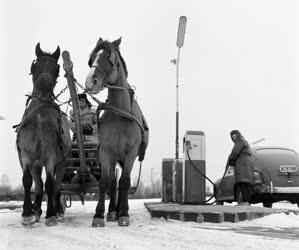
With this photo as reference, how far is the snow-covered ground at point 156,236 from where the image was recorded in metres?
5.65

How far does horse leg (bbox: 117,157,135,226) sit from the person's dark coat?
4.57 metres

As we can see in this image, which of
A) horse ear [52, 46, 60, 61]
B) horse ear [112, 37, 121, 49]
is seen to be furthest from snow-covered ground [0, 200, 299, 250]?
horse ear [112, 37, 121, 49]

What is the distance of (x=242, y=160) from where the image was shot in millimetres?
12648

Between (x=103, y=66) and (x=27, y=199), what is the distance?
2.30m

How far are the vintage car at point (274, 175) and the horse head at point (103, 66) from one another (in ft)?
19.4

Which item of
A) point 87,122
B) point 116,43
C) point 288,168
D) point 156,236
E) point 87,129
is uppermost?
point 116,43

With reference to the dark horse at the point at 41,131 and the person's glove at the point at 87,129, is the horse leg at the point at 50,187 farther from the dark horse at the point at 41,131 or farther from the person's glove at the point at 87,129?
the person's glove at the point at 87,129

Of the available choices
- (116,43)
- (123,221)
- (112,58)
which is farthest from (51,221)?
(116,43)

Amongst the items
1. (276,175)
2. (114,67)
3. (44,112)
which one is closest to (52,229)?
(44,112)

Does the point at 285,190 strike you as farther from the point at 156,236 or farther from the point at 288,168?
the point at 156,236

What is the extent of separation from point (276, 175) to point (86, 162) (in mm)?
5141

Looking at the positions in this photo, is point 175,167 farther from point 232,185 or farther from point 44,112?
point 44,112

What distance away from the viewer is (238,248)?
552 centimetres

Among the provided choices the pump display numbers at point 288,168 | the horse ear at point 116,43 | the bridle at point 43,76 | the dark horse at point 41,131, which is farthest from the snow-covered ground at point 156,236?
the pump display numbers at point 288,168
